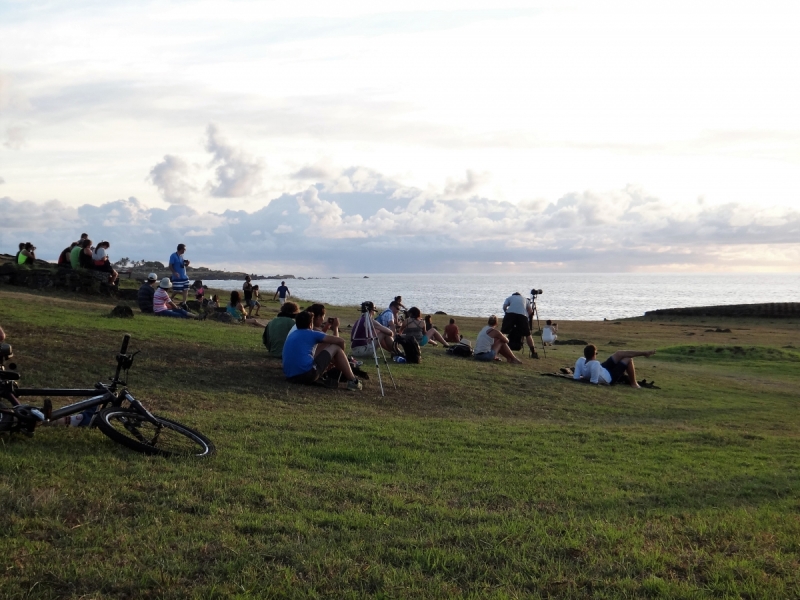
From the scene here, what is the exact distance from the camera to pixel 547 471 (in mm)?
7676

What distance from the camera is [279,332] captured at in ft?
48.5

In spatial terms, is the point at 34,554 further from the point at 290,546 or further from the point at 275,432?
the point at 275,432

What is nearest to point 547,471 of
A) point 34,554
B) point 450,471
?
point 450,471

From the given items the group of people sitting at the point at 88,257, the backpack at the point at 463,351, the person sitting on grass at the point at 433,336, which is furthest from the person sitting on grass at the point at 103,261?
the backpack at the point at 463,351

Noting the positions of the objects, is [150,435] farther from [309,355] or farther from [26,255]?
[26,255]

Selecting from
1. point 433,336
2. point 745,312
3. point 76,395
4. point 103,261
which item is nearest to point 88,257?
point 103,261

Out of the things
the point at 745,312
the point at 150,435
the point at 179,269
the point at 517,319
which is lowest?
the point at 150,435

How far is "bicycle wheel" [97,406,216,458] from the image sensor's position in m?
6.55

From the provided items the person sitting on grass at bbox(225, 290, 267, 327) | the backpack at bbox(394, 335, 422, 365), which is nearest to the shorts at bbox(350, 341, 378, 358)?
the backpack at bbox(394, 335, 422, 365)

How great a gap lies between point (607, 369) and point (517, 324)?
4765 millimetres

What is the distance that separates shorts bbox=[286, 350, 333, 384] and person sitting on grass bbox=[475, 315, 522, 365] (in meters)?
7.09

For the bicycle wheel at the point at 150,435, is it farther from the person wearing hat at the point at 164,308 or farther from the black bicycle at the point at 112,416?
the person wearing hat at the point at 164,308

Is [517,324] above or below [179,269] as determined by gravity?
below

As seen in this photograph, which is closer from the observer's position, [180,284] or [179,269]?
[179,269]
